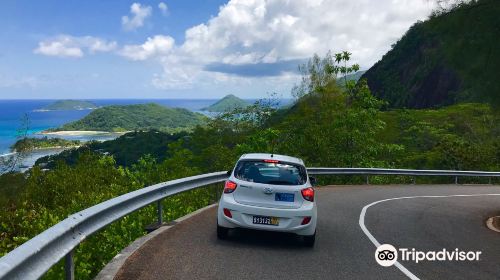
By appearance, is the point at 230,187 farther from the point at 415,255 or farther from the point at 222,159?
the point at 222,159

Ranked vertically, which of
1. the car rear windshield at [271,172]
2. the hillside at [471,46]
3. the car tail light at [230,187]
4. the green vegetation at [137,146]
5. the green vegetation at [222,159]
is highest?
the hillside at [471,46]

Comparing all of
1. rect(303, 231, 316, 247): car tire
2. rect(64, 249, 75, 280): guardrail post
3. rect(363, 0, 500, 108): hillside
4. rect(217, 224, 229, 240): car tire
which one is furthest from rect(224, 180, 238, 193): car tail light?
rect(363, 0, 500, 108): hillside

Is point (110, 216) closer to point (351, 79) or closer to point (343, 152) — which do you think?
point (343, 152)

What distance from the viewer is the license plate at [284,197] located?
835cm

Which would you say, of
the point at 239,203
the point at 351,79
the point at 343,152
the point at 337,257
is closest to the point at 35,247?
the point at 239,203

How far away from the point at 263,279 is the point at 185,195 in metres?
8.98

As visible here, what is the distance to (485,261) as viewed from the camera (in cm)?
822

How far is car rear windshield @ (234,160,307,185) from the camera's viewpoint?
860cm

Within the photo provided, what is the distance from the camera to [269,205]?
8.31 m

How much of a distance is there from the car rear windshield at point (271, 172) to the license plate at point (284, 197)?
23 centimetres

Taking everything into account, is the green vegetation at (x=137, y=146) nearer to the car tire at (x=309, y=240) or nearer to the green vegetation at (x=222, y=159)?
the green vegetation at (x=222, y=159)

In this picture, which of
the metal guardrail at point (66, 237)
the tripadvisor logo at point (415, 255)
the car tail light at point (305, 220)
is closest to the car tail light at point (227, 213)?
the car tail light at point (305, 220)

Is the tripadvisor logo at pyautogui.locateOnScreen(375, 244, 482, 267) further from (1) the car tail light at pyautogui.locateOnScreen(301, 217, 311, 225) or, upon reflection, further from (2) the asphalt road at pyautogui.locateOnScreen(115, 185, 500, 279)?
(1) the car tail light at pyautogui.locateOnScreen(301, 217, 311, 225)

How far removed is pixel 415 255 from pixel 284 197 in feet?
7.68
